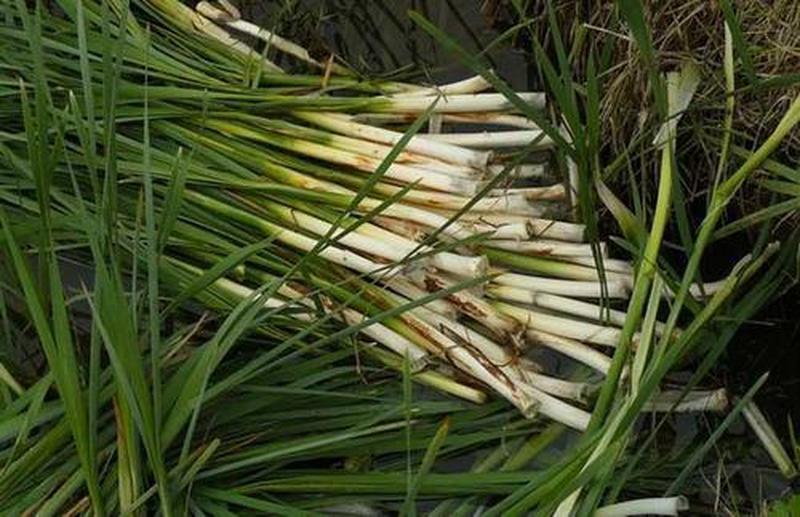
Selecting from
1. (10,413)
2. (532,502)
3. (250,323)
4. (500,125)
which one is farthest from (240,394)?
(500,125)

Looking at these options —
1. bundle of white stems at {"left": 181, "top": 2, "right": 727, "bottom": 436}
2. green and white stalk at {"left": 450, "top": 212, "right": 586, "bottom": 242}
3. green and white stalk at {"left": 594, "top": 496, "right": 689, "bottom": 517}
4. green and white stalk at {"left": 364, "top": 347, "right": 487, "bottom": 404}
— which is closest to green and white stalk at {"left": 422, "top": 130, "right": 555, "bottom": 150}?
bundle of white stems at {"left": 181, "top": 2, "right": 727, "bottom": 436}

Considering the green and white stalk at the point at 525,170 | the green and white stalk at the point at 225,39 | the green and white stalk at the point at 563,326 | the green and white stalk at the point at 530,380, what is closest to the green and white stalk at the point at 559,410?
the green and white stalk at the point at 530,380

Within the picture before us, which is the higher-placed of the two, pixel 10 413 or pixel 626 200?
pixel 626 200

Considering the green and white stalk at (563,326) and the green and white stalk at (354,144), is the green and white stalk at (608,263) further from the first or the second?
the green and white stalk at (354,144)

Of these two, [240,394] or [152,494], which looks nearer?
[152,494]

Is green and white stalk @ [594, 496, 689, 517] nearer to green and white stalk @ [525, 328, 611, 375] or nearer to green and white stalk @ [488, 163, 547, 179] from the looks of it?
green and white stalk @ [525, 328, 611, 375]

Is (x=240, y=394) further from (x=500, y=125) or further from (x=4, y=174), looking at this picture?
(x=500, y=125)
